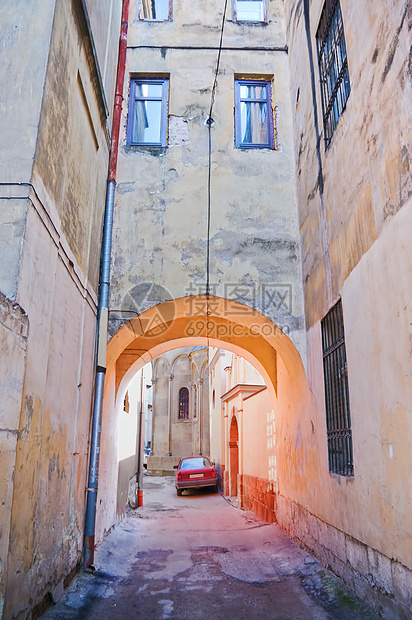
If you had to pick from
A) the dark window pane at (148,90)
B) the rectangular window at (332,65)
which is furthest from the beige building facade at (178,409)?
the rectangular window at (332,65)

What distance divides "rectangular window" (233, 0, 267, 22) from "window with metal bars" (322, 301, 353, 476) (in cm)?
626

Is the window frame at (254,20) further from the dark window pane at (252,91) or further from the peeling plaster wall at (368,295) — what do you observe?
the peeling plaster wall at (368,295)

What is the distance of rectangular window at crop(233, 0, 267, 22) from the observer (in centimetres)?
912

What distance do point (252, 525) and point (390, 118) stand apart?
8443 mm

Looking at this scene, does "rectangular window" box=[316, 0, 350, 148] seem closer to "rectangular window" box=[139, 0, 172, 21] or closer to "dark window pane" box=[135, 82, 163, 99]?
"dark window pane" box=[135, 82, 163, 99]

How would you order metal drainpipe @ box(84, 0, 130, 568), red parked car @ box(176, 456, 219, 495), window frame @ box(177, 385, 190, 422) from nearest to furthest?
metal drainpipe @ box(84, 0, 130, 568), red parked car @ box(176, 456, 219, 495), window frame @ box(177, 385, 190, 422)

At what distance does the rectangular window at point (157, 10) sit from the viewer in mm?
9180

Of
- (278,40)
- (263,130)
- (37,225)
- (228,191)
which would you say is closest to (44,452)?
(37,225)

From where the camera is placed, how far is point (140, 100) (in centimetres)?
851

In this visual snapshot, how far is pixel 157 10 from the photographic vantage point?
994 centimetres

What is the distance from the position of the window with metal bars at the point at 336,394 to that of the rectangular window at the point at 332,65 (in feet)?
7.53

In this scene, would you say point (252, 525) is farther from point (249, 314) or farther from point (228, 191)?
point (228, 191)

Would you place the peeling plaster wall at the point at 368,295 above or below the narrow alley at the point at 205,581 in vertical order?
above

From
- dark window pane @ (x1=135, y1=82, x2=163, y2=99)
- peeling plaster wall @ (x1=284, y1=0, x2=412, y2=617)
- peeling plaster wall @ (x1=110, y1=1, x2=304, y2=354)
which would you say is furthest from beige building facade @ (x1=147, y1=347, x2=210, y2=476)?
peeling plaster wall @ (x1=284, y1=0, x2=412, y2=617)
